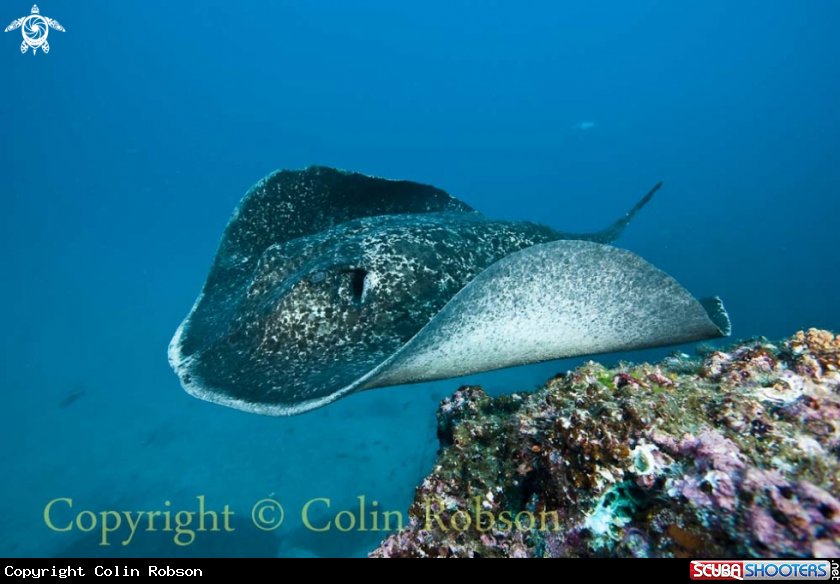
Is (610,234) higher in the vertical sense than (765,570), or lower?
higher

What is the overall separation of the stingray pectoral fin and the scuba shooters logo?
163 centimetres

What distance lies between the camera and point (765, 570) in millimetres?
1402

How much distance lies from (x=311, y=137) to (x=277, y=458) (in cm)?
11656

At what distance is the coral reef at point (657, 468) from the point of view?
1496 mm

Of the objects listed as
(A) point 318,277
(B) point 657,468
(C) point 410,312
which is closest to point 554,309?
(C) point 410,312

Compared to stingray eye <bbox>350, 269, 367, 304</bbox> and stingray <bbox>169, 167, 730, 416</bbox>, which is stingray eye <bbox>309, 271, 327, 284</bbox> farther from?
stingray eye <bbox>350, 269, 367, 304</bbox>

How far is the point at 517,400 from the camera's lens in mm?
3041

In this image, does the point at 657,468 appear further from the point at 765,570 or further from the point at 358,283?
the point at 358,283

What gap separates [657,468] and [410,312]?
2080 millimetres

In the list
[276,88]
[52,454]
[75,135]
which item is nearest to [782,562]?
[52,454]

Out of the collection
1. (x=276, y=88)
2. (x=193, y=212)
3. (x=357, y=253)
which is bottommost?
(x=357, y=253)

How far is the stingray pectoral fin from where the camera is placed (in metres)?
2.73

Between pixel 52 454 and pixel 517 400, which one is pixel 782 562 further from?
pixel 52 454

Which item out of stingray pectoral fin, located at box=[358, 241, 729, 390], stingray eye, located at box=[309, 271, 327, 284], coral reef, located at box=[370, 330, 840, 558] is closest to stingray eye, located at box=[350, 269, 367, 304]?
stingray eye, located at box=[309, 271, 327, 284]
